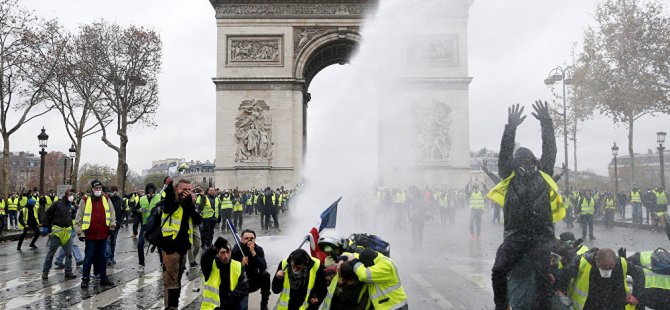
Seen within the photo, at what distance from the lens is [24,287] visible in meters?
8.55

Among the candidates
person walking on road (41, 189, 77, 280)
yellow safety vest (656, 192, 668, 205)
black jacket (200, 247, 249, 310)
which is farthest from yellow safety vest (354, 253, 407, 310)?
yellow safety vest (656, 192, 668, 205)

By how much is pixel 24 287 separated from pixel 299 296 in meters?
5.92

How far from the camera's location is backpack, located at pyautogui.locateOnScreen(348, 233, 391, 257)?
479cm

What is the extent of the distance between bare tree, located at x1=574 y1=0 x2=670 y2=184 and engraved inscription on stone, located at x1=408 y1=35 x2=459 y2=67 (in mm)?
6818

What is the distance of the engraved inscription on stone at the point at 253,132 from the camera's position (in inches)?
1187

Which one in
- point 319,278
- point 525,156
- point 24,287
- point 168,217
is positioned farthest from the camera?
point 24,287

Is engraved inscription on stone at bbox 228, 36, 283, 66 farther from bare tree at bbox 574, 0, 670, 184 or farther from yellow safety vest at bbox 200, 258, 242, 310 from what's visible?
yellow safety vest at bbox 200, 258, 242, 310

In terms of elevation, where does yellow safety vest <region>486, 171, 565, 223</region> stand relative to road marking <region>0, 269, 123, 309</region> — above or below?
above

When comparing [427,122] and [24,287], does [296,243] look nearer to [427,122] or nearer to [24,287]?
[24,287]

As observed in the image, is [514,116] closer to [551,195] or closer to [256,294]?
[551,195]

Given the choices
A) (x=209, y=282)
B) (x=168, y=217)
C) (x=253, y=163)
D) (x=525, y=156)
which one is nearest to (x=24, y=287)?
(x=168, y=217)

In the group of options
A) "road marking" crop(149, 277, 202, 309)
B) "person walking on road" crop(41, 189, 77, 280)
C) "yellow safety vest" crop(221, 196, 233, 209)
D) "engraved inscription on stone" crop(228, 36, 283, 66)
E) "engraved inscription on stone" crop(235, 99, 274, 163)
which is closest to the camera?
"road marking" crop(149, 277, 202, 309)

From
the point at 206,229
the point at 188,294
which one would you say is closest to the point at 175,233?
the point at 188,294

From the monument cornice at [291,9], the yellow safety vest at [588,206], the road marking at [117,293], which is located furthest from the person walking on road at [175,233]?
the monument cornice at [291,9]
